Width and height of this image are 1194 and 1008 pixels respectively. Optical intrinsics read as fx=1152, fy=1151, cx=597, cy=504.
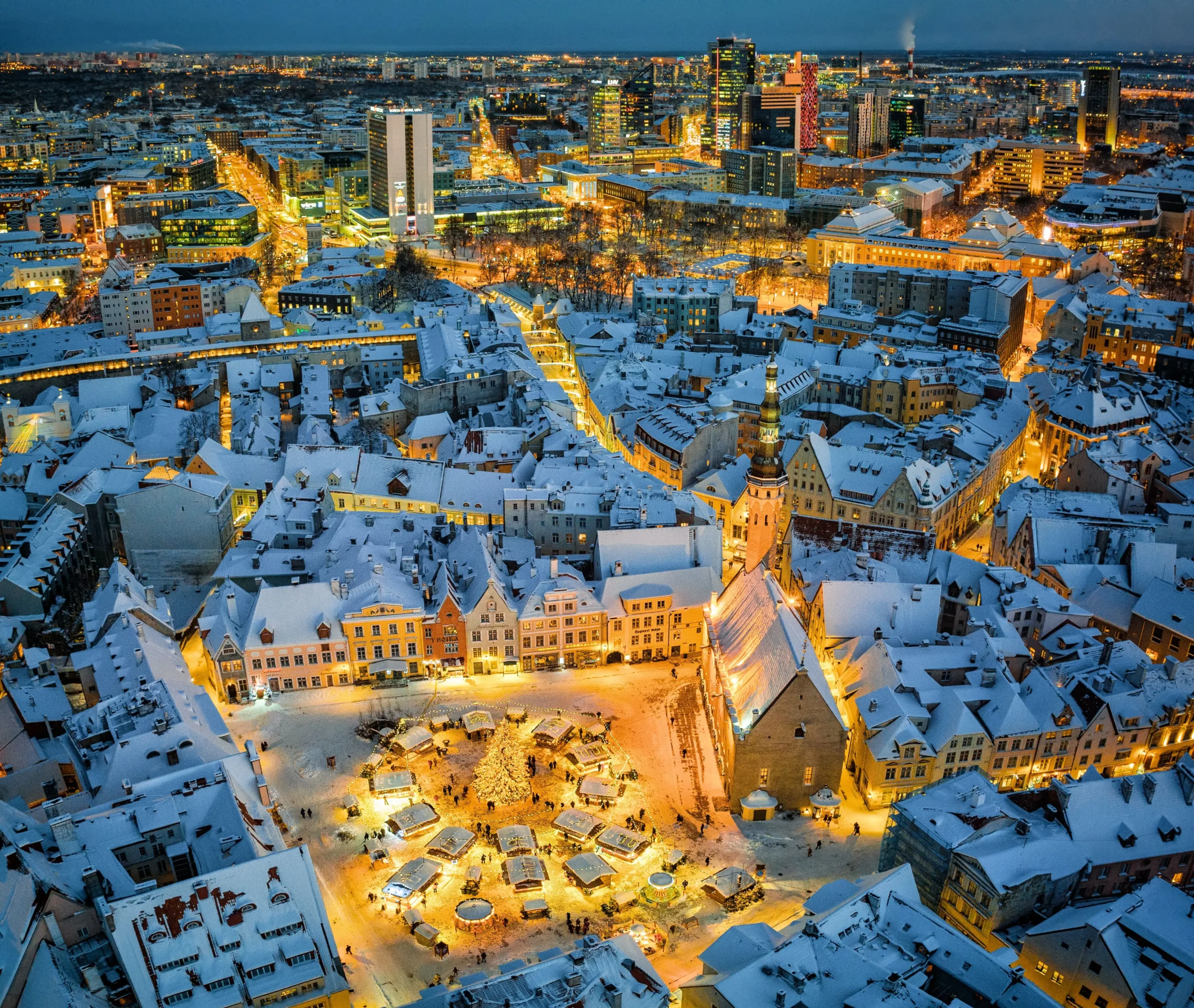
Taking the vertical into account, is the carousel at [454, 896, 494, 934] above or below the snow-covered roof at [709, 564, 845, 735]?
below

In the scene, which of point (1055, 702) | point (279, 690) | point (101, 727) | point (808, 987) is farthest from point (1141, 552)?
point (101, 727)

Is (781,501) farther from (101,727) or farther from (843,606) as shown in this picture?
(101,727)

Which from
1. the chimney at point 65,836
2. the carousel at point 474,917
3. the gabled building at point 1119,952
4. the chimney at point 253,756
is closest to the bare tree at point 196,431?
the chimney at point 253,756

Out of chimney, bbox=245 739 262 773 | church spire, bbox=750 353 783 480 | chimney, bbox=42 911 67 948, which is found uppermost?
church spire, bbox=750 353 783 480

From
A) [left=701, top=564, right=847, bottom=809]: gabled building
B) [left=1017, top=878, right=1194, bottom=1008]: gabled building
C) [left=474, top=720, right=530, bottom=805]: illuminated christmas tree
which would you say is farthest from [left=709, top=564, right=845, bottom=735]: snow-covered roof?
[left=1017, top=878, right=1194, bottom=1008]: gabled building

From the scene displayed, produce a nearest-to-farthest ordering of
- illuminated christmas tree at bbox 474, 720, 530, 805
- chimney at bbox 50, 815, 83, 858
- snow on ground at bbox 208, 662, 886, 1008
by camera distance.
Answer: chimney at bbox 50, 815, 83, 858 → snow on ground at bbox 208, 662, 886, 1008 → illuminated christmas tree at bbox 474, 720, 530, 805

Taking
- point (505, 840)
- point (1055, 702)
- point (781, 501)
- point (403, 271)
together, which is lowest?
point (505, 840)

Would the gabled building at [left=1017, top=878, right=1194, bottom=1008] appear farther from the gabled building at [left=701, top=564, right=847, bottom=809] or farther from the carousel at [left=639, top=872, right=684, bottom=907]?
the carousel at [left=639, top=872, right=684, bottom=907]

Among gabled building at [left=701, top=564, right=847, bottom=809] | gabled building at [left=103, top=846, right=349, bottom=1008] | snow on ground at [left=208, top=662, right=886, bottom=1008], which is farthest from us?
gabled building at [left=701, top=564, right=847, bottom=809]
